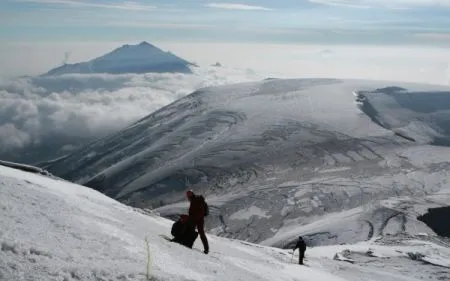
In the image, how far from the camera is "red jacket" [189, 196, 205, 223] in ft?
52.0

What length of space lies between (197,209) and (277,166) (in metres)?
97.2

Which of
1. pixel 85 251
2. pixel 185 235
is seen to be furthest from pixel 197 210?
pixel 85 251

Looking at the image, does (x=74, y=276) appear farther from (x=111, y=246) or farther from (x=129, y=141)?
(x=129, y=141)

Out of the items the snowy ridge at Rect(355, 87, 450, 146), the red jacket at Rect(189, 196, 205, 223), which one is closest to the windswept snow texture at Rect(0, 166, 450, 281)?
the red jacket at Rect(189, 196, 205, 223)

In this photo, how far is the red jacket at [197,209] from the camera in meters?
15.9

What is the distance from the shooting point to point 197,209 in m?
15.9

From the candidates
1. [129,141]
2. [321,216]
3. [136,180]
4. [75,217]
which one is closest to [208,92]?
[129,141]

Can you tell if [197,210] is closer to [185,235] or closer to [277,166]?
[185,235]

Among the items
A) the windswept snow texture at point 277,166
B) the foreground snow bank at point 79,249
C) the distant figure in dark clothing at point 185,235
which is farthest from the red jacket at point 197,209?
the windswept snow texture at point 277,166

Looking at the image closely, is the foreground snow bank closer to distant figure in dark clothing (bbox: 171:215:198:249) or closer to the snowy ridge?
distant figure in dark clothing (bbox: 171:215:198:249)

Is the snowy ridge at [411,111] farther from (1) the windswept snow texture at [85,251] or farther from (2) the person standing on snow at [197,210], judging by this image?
(1) the windswept snow texture at [85,251]

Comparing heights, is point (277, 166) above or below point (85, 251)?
below

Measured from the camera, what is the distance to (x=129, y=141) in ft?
520

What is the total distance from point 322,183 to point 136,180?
147ft
